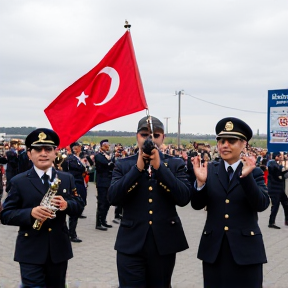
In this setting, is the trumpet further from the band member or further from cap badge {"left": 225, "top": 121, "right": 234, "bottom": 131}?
the band member

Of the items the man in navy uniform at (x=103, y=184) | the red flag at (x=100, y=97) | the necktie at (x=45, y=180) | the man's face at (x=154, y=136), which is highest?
the red flag at (x=100, y=97)

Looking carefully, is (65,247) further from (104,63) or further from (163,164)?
(104,63)

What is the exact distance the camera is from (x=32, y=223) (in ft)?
12.8

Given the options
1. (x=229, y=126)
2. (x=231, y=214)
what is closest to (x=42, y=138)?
(x=229, y=126)

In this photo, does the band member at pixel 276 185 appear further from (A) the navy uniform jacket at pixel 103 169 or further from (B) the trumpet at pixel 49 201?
(B) the trumpet at pixel 49 201

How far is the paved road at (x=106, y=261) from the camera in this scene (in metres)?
6.34

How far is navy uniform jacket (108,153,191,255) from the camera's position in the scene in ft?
12.3

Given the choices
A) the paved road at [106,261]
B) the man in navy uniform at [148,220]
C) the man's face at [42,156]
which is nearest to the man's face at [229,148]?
the man in navy uniform at [148,220]

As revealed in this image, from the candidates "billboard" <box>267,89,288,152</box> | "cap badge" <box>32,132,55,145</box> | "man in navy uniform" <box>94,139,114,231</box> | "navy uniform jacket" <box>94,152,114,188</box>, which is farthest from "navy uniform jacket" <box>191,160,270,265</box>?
"billboard" <box>267,89,288,152</box>

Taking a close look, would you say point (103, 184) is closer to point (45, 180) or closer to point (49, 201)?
point (45, 180)

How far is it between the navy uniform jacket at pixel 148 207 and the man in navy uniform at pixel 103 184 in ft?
21.2

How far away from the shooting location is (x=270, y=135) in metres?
12.5

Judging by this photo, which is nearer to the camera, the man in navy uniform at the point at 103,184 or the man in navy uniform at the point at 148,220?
the man in navy uniform at the point at 148,220

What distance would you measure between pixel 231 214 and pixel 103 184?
6.95m
